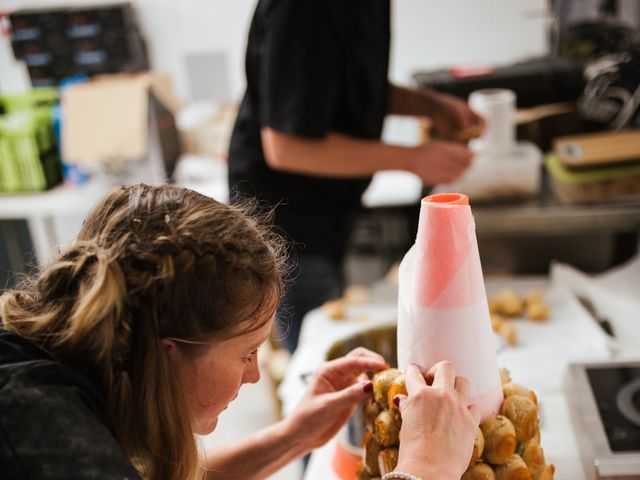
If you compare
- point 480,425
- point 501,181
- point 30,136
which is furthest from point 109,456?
point 30,136

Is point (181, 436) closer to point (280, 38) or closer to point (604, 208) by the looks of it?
point (280, 38)

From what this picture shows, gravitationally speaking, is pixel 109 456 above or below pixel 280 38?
below

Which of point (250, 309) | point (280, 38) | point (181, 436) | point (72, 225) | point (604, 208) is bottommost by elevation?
point (72, 225)

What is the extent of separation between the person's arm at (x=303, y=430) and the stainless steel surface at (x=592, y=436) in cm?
32

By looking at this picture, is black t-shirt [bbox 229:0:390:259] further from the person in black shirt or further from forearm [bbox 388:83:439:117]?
forearm [bbox 388:83:439:117]

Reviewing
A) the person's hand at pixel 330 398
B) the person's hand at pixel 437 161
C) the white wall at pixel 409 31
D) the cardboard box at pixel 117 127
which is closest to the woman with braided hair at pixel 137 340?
the person's hand at pixel 330 398

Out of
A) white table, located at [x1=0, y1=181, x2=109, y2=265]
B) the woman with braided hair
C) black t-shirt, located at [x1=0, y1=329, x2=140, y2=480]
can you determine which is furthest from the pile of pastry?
white table, located at [x1=0, y1=181, x2=109, y2=265]

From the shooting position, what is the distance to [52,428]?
64 centimetres

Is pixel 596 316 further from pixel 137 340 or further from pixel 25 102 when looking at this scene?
pixel 25 102

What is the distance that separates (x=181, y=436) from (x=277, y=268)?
22 cm

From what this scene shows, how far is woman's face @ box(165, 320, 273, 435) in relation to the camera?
785mm

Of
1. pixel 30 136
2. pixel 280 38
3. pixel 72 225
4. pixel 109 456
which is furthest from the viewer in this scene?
pixel 72 225

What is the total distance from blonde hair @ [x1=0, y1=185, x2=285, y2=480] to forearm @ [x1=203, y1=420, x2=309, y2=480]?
0.27m

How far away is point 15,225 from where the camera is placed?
3.23m
